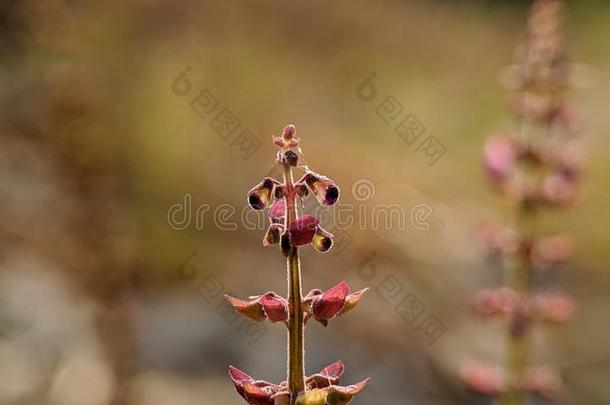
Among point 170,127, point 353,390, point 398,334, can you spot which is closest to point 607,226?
point 398,334

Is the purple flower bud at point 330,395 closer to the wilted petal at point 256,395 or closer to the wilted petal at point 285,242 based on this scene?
the wilted petal at point 256,395

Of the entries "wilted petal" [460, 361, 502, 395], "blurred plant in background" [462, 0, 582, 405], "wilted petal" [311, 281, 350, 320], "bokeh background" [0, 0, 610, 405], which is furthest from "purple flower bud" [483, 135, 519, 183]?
"wilted petal" [311, 281, 350, 320]

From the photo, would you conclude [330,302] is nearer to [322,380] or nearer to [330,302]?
[330,302]

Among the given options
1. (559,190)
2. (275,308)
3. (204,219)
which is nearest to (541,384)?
(559,190)

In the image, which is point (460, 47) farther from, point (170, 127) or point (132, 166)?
point (132, 166)

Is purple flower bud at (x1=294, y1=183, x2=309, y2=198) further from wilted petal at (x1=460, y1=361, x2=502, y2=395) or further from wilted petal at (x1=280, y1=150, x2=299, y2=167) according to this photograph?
wilted petal at (x1=460, y1=361, x2=502, y2=395)
